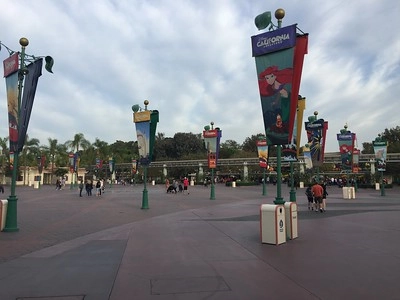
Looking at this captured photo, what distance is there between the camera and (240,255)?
8.02 meters

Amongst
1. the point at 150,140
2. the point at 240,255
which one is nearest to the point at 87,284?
the point at 240,255

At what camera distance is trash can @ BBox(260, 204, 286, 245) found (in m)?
9.33

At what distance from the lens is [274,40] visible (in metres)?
10.5

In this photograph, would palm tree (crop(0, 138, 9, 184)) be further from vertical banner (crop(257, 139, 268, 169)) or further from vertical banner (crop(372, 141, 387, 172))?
vertical banner (crop(372, 141, 387, 172))

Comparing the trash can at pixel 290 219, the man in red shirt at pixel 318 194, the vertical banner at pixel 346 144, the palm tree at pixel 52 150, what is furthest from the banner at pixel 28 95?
the palm tree at pixel 52 150

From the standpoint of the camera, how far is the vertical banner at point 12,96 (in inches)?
491

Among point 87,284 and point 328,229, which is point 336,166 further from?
point 87,284

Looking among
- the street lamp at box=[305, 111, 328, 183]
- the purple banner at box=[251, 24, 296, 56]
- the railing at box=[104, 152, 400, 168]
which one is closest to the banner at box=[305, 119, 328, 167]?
the street lamp at box=[305, 111, 328, 183]

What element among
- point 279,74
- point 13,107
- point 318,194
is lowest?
point 318,194

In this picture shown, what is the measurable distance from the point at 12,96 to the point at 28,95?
2.77 ft

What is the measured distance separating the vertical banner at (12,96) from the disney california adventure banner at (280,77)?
8.14m

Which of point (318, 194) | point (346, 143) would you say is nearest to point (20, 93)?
point (318, 194)

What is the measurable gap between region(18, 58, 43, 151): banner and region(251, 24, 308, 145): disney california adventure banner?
7.23 metres

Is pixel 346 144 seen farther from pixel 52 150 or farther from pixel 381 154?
pixel 52 150
